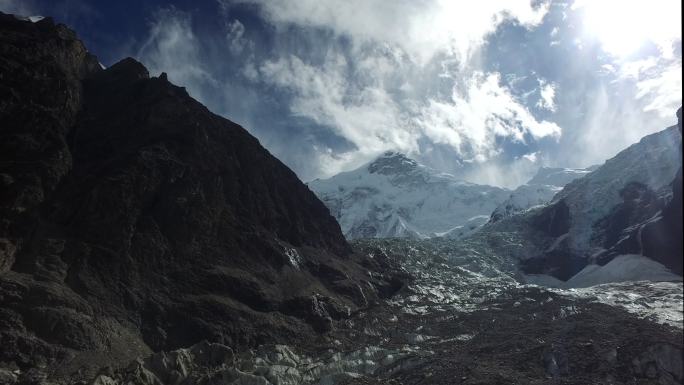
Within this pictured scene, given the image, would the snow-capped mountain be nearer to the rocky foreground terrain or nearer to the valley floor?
the rocky foreground terrain

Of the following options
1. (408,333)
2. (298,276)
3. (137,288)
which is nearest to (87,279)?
(137,288)

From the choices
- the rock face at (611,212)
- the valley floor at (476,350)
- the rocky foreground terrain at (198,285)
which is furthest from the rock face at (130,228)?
the rock face at (611,212)

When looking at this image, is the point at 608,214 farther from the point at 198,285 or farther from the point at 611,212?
the point at 198,285

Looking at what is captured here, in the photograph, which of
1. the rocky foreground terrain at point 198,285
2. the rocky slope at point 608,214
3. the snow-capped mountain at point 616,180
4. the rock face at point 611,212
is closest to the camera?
the rocky foreground terrain at point 198,285

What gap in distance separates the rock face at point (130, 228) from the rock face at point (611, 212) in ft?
221

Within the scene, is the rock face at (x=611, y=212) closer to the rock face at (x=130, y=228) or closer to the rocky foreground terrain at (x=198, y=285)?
the rocky foreground terrain at (x=198, y=285)

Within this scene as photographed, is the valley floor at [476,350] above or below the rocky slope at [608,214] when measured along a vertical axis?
below

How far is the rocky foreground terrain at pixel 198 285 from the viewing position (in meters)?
60.0

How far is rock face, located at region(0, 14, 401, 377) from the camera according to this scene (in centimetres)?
6391

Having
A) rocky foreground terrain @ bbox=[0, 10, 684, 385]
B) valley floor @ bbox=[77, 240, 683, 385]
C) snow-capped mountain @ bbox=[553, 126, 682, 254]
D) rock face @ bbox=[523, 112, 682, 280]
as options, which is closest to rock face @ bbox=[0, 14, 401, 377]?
rocky foreground terrain @ bbox=[0, 10, 684, 385]

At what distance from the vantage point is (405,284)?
124375mm

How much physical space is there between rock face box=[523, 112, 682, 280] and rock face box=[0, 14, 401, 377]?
6751 cm

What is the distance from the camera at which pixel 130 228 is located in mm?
80500

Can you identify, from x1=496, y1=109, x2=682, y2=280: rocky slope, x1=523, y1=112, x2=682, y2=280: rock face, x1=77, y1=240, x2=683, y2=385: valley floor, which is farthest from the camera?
x1=496, y1=109, x2=682, y2=280: rocky slope
